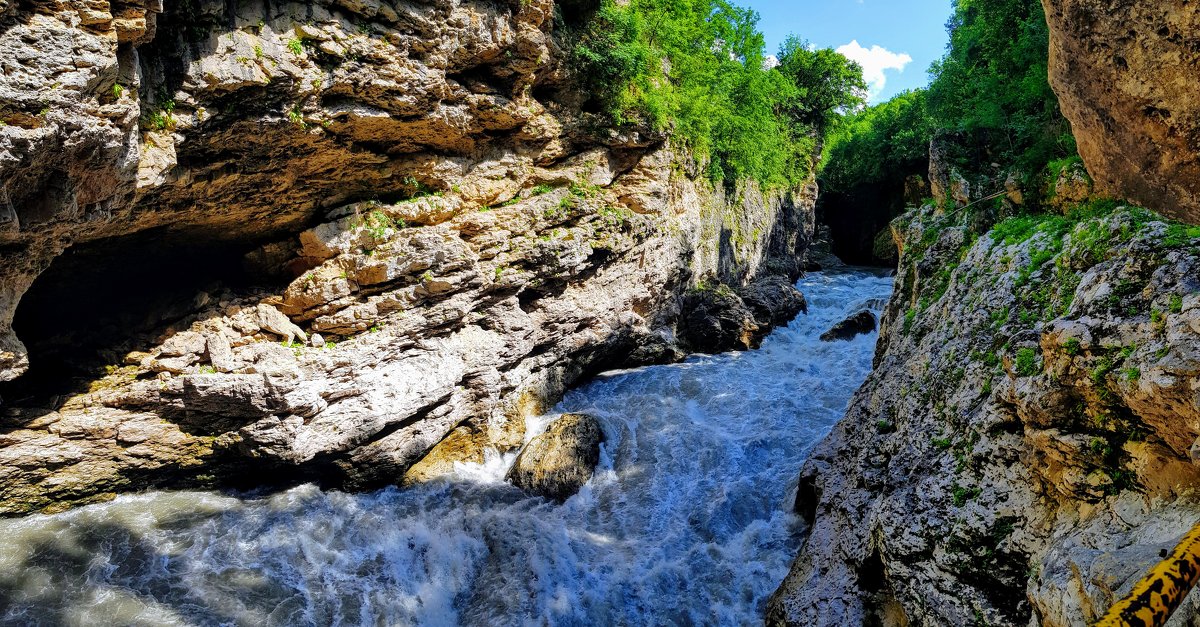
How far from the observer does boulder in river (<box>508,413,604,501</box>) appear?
11.5m

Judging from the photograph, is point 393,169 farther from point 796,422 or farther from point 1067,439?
point 1067,439

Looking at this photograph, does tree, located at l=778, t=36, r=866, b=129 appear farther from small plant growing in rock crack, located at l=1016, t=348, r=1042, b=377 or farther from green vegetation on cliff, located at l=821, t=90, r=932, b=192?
small plant growing in rock crack, located at l=1016, t=348, r=1042, b=377

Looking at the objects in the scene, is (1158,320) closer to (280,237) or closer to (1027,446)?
(1027,446)

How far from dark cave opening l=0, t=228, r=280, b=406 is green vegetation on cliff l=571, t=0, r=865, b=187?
1008cm

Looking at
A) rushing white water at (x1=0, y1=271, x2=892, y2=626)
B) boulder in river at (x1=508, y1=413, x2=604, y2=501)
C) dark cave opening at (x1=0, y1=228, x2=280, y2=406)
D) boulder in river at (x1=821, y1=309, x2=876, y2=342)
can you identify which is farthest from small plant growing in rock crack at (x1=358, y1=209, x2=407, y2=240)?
boulder in river at (x1=821, y1=309, x2=876, y2=342)

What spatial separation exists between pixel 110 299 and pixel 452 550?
30.8 ft

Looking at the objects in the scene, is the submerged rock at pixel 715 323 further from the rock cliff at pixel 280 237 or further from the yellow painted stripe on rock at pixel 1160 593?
the yellow painted stripe on rock at pixel 1160 593

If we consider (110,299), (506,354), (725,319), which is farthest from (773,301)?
(110,299)

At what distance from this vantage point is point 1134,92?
4.62 m

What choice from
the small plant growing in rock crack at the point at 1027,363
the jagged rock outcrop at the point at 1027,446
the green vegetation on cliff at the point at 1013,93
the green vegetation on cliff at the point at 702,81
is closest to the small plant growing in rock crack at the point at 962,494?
the jagged rock outcrop at the point at 1027,446

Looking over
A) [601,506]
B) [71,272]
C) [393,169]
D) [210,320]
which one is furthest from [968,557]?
[71,272]

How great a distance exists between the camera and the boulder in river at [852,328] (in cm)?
1882

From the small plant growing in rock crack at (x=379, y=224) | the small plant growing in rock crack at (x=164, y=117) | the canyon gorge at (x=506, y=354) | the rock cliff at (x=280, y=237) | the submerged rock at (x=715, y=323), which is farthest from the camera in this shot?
the submerged rock at (x=715, y=323)

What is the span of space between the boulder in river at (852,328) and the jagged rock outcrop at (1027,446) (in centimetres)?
1071
